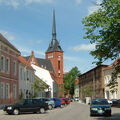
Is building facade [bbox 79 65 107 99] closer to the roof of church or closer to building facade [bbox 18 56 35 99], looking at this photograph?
building facade [bbox 18 56 35 99]

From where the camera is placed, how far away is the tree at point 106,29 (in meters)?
14.0

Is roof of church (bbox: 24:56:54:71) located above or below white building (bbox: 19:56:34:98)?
above

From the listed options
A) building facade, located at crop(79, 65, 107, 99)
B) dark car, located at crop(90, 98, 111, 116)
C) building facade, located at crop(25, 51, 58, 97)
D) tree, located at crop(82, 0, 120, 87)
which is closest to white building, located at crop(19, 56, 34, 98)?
building facade, located at crop(25, 51, 58, 97)

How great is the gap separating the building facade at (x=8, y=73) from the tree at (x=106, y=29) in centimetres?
2030

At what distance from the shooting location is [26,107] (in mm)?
25281

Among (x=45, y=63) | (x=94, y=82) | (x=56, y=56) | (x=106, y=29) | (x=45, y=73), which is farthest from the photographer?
(x=45, y=63)

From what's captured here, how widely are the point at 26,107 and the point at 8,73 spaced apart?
12969mm

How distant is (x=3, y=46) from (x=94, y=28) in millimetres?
22238

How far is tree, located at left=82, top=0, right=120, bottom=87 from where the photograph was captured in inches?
552

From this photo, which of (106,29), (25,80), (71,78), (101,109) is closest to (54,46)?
(71,78)

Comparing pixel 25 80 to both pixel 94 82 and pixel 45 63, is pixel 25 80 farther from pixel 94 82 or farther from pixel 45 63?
pixel 45 63

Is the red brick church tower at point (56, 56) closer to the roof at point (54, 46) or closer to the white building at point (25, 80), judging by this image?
the roof at point (54, 46)

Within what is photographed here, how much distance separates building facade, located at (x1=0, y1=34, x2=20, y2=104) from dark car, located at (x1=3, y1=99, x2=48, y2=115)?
9.35m

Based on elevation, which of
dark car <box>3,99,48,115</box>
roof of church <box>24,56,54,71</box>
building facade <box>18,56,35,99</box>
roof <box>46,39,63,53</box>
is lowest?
dark car <box>3,99,48,115</box>
